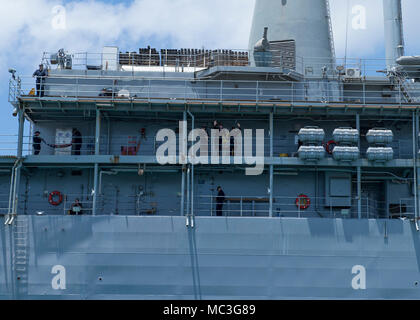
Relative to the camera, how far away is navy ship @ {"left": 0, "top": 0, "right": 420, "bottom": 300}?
20.3 meters

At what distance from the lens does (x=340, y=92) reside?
952 inches

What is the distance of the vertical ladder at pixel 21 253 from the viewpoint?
20234mm

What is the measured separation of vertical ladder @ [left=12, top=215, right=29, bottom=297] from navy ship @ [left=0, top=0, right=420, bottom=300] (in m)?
0.05

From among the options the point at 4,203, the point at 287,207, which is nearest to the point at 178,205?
the point at 287,207

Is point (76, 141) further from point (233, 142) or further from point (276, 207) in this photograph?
point (276, 207)

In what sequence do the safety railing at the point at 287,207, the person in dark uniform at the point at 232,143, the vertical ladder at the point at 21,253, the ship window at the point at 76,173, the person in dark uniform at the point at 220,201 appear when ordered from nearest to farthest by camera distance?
1. the vertical ladder at the point at 21,253
2. the person in dark uniform at the point at 220,201
3. the safety railing at the point at 287,207
4. the person in dark uniform at the point at 232,143
5. the ship window at the point at 76,173

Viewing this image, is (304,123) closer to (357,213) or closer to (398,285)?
(357,213)

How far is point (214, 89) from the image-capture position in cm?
2402

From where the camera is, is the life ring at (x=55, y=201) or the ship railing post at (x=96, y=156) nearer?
the ship railing post at (x=96, y=156)

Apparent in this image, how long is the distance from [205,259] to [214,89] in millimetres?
7623

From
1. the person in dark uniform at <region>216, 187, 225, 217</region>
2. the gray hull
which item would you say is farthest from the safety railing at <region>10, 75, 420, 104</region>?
the gray hull

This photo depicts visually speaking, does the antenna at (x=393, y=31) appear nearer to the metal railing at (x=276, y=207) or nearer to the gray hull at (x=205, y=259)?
the metal railing at (x=276, y=207)

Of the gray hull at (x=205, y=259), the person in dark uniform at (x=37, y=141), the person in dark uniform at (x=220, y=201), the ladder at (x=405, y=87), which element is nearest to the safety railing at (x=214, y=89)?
the ladder at (x=405, y=87)

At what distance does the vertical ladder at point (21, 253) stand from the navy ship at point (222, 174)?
5cm
